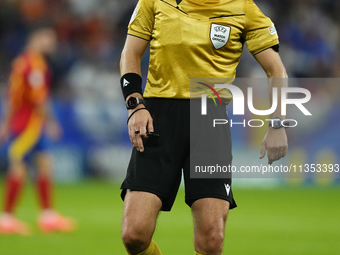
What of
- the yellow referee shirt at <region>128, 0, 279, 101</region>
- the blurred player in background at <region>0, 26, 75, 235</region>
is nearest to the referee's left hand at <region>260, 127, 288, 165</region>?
the yellow referee shirt at <region>128, 0, 279, 101</region>

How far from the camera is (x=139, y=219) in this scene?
8.86 ft

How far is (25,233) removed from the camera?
5.67m

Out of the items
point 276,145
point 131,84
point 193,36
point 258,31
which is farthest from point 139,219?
point 258,31

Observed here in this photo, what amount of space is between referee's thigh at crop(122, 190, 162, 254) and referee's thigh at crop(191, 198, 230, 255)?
0.23 meters

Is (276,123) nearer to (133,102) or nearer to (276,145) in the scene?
(276,145)

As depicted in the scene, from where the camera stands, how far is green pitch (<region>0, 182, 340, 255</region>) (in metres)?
5.05

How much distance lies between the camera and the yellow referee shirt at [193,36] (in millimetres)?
2893

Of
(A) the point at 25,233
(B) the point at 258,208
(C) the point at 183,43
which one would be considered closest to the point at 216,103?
(C) the point at 183,43

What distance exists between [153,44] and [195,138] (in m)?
0.59

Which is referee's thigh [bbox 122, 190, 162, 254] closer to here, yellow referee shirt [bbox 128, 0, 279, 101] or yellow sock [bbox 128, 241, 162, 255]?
yellow sock [bbox 128, 241, 162, 255]

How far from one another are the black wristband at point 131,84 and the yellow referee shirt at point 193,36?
0.13m

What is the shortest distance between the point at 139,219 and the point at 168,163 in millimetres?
358

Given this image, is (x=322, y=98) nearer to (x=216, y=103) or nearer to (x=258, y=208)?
(x=258, y=208)

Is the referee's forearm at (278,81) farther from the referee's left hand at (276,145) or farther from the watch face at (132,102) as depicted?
the watch face at (132,102)
